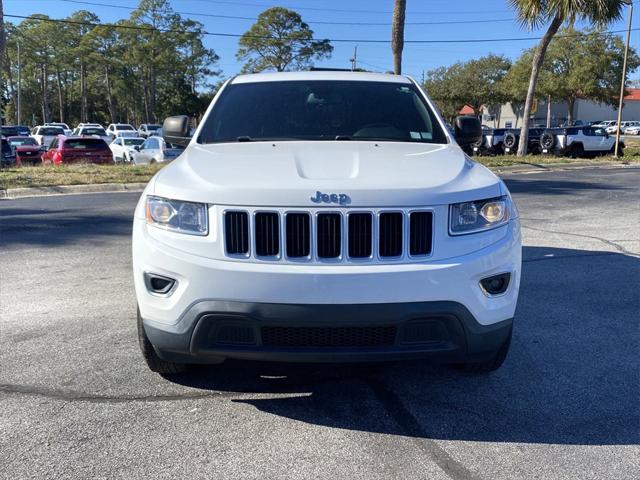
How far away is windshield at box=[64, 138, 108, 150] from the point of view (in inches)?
809

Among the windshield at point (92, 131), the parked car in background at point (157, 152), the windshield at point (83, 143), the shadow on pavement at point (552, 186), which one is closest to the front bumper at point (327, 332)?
the shadow on pavement at point (552, 186)

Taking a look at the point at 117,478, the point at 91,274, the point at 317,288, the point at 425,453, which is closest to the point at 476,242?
the point at 317,288

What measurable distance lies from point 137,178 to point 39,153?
10.2 meters

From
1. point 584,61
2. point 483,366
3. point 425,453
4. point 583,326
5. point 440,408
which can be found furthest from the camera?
point 584,61

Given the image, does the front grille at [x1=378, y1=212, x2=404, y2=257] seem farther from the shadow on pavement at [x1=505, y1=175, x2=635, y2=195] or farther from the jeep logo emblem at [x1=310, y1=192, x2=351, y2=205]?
the shadow on pavement at [x1=505, y1=175, x2=635, y2=195]

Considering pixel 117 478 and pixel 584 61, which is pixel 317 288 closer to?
pixel 117 478

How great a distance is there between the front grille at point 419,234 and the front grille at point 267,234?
63 centimetres

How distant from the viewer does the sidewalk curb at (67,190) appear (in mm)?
13359

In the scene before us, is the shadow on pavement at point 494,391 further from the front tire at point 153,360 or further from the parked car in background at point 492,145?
the parked car in background at point 492,145

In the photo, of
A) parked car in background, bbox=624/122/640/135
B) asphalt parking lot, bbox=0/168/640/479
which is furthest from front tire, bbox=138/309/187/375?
parked car in background, bbox=624/122/640/135

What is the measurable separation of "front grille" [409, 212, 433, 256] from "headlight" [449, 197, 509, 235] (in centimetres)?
11

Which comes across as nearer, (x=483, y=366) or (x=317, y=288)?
(x=317, y=288)

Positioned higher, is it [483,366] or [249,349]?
[249,349]

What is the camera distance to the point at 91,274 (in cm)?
609
